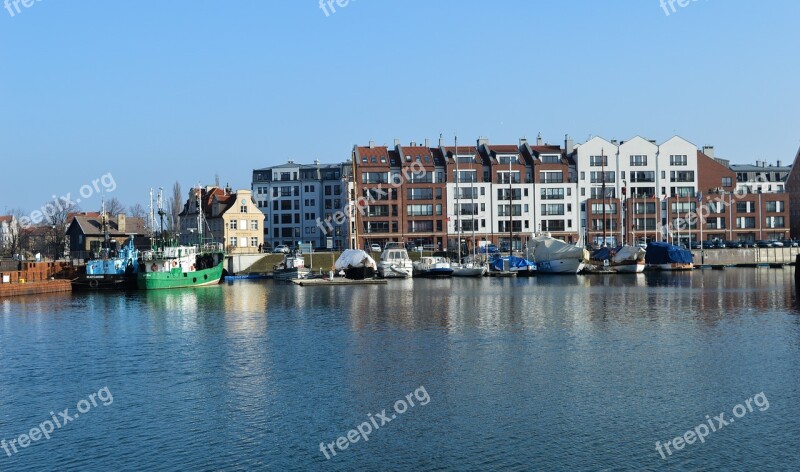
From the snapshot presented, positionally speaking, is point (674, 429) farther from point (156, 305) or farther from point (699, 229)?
point (699, 229)

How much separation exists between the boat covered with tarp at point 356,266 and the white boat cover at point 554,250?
25.7 meters

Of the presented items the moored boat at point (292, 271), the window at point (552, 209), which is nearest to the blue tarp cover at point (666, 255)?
the window at point (552, 209)

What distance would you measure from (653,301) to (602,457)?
47.9m

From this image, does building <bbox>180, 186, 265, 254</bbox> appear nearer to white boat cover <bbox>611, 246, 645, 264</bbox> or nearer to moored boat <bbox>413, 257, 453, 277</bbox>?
moored boat <bbox>413, 257, 453, 277</bbox>

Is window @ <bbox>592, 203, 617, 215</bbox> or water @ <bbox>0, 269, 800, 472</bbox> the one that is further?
window @ <bbox>592, 203, 617, 215</bbox>

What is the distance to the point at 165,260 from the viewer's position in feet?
316

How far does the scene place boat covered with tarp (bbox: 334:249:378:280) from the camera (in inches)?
4171

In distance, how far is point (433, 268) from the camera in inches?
4395

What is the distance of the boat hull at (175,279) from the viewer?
9406 centimetres

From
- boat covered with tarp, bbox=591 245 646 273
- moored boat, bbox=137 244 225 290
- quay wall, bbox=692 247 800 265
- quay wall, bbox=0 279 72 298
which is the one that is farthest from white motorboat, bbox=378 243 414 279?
quay wall, bbox=692 247 800 265

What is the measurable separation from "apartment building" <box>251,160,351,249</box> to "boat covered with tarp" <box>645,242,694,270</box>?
66.2 meters

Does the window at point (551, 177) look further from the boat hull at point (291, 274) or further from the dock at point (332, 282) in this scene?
the dock at point (332, 282)

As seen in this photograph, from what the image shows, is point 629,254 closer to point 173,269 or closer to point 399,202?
point 399,202

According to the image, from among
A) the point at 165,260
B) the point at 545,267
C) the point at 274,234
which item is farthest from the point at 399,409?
the point at 274,234
